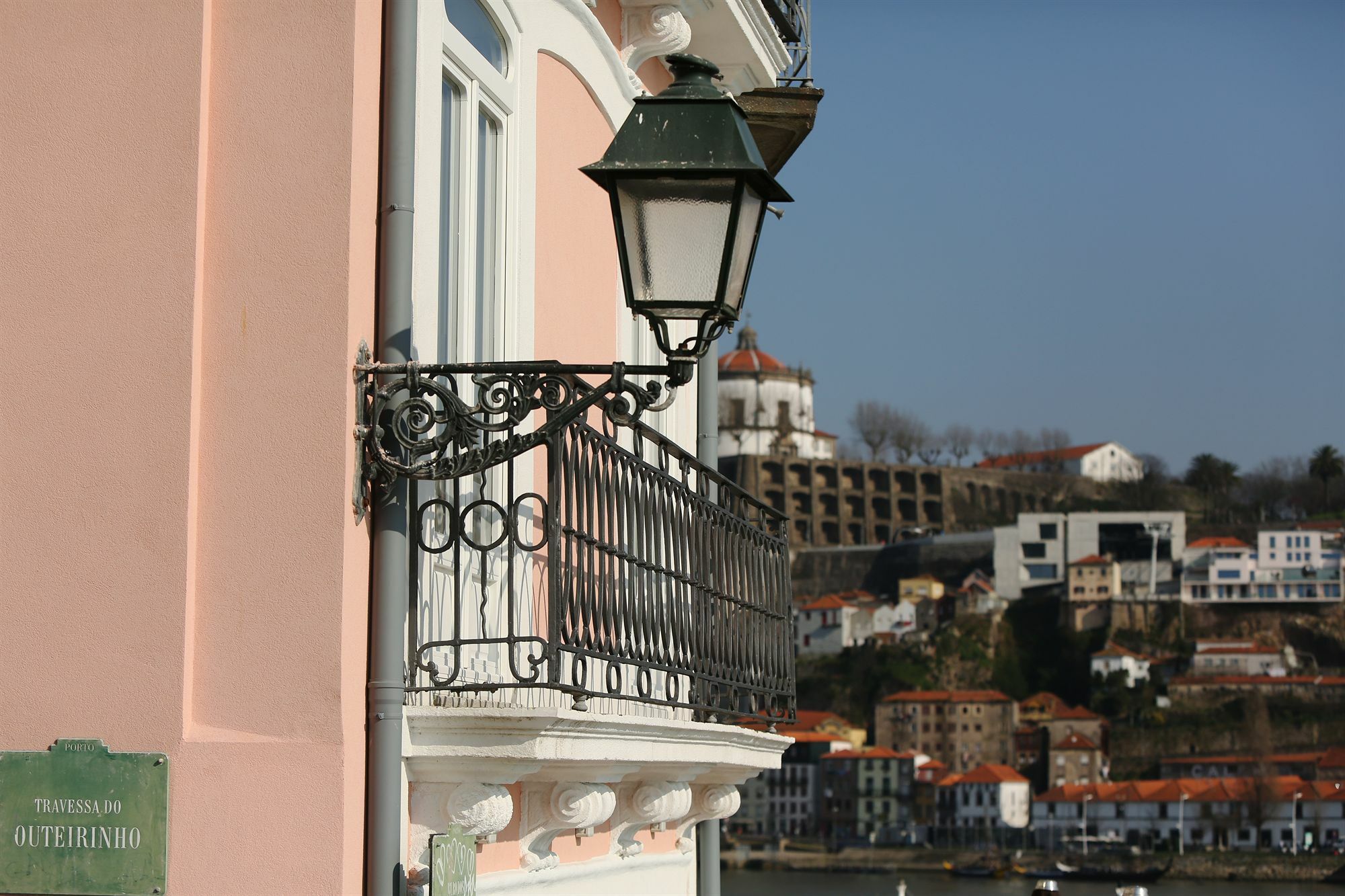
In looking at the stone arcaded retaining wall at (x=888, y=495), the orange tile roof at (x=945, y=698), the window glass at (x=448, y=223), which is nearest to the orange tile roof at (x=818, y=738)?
the orange tile roof at (x=945, y=698)

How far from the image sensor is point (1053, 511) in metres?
148

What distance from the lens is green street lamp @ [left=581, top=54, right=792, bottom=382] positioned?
14.6ft

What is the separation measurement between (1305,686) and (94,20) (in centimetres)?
13233

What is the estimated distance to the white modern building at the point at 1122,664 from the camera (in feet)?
441

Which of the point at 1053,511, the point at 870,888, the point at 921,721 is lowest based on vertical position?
the point at 870,888

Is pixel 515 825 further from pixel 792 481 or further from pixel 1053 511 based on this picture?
pixel 1053 511

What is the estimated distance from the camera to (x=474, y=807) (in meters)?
4.73

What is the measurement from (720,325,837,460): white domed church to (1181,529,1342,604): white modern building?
27.4 m

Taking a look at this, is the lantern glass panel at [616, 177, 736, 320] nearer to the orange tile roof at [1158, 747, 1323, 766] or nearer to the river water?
the river water

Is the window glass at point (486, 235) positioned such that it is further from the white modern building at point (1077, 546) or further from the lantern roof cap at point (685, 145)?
the white modern building at point (1077, 546)

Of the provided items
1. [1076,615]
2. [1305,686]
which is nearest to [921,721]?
[1076,615]

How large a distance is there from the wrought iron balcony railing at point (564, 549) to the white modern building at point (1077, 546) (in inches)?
5319

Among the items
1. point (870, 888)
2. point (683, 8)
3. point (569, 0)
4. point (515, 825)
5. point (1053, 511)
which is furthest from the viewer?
point (1053, 511)

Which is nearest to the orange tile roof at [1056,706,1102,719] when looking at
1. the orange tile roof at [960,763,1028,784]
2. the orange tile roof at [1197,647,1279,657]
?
the orange tile roof at [960,763,1028,784]
